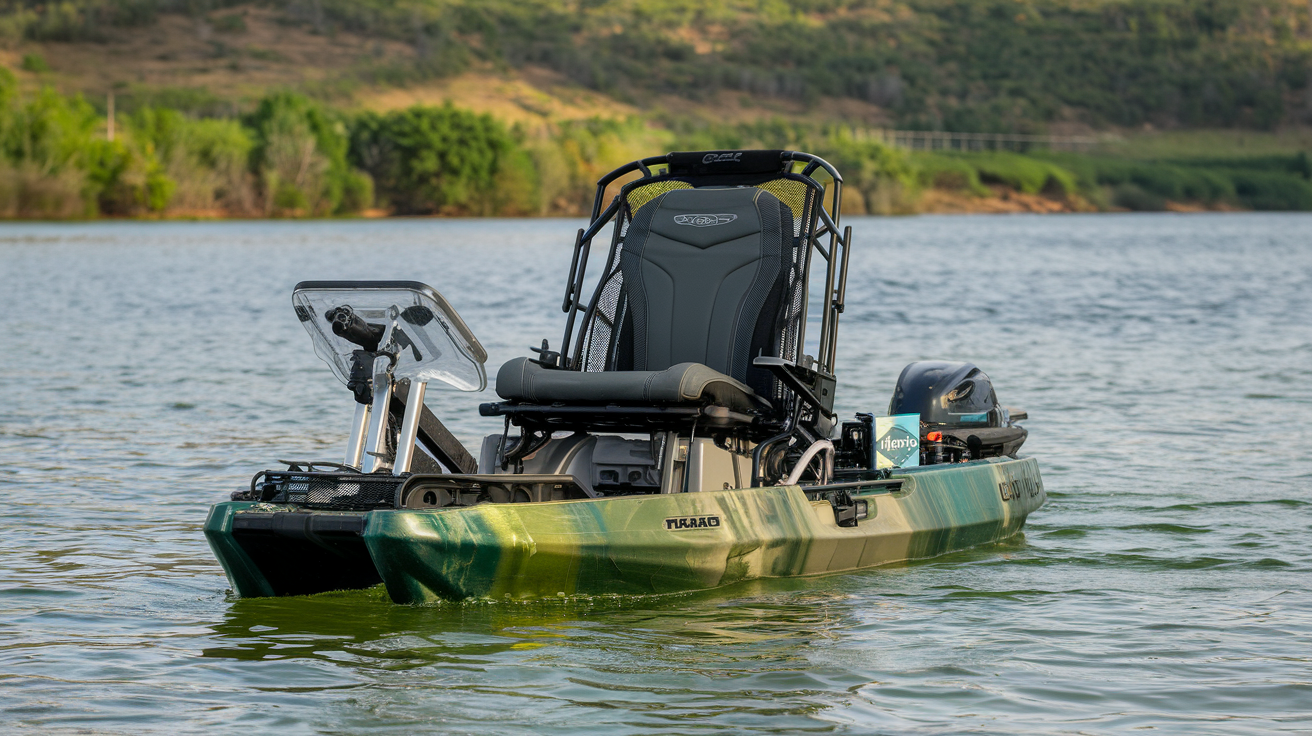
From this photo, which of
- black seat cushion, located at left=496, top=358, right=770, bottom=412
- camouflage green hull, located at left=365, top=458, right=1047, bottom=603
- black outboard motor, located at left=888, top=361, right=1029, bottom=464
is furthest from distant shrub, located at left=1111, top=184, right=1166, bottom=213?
black seat cushion, located at left=496, top=358, right=770, bottom=412

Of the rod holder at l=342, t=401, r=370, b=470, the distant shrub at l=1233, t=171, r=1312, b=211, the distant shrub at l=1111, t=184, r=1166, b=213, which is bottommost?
the rod holder at l=342, t=401, r=370, b=470

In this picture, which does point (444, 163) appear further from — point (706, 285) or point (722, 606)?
point (722, 606)

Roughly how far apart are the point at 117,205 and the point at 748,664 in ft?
329

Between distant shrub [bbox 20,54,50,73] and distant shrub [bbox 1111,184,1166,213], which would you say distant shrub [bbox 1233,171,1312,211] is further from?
distant shrub [bbox 20,54,50,73]

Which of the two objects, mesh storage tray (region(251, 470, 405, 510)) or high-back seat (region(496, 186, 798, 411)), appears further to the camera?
high-back seat (region(496, 186, 798, 411))

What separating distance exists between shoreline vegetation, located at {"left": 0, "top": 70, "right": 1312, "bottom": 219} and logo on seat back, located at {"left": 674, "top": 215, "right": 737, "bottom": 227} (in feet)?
293

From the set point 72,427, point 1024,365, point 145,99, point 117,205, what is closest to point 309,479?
point 72,427

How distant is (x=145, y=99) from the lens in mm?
159875

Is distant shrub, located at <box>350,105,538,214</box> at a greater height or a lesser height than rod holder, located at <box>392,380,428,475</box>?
greater

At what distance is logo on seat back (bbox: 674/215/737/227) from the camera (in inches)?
377

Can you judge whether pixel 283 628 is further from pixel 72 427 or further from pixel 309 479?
pixel 72 427

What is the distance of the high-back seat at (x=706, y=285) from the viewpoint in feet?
30.6

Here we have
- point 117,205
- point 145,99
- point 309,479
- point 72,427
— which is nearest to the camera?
point 309,479

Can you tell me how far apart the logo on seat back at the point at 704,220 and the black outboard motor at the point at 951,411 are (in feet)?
7.03
